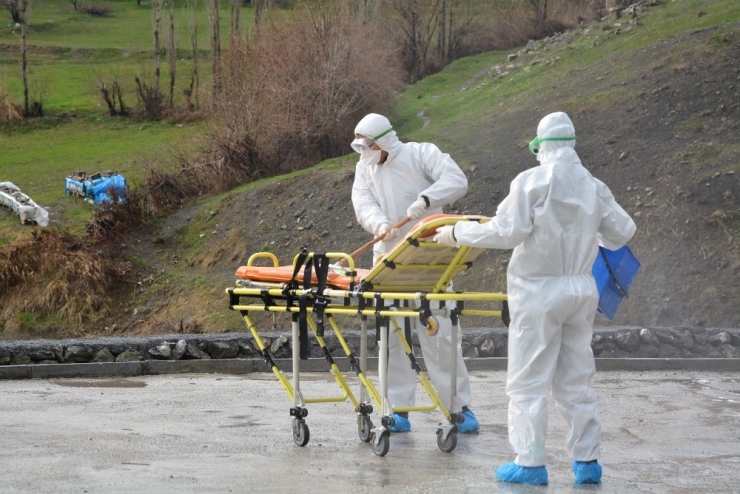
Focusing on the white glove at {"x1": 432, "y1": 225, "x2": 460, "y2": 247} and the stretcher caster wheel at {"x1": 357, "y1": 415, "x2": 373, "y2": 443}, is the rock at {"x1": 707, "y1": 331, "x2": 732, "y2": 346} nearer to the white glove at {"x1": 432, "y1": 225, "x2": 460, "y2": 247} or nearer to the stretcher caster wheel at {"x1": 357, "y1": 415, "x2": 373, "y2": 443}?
the stretcher caster wheel at {"x1": 357, "y1": 415, "x2": 373, "y2": 443}

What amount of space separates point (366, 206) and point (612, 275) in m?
2.03

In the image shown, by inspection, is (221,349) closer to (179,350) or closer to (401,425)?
(179,350)

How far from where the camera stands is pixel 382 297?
694 centimetres

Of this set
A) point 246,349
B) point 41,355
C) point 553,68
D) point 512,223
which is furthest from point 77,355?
point 553,68

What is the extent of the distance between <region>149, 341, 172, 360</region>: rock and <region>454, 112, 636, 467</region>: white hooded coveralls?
6015 millimetres

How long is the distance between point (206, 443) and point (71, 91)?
33.0m

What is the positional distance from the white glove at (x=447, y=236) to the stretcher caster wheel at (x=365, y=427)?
5.13 feet

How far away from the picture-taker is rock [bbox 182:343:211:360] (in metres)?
11.8

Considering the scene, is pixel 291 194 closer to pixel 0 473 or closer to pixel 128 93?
pixel 0 473

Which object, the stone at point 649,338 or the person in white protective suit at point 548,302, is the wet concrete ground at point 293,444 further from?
the stone at point 649,338

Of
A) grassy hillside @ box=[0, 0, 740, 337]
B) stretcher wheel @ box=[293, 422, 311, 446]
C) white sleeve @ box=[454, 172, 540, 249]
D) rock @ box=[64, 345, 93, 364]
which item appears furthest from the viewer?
grassy hillside @ box=[0, 0, 740, 337]

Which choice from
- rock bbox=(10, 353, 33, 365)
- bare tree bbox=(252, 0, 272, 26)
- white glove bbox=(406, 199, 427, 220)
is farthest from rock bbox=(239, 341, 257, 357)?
bare tree bbox=(252, 0, 272, 26)

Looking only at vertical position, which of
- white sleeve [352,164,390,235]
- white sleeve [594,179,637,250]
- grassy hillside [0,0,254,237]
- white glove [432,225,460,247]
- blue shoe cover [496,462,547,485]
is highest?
white sleeve [594,179,637,250]

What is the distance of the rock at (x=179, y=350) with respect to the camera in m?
11.8
